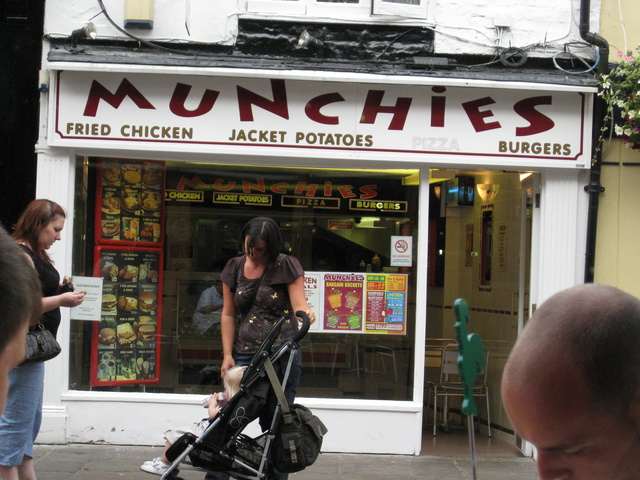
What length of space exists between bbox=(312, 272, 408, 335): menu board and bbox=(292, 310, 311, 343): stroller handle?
2189 millimetres

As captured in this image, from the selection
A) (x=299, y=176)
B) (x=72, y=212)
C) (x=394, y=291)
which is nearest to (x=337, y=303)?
(x=394, y=291)

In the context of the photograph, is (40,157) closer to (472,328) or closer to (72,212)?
(72,212)

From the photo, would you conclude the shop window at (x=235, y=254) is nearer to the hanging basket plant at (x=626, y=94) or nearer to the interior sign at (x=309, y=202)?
the interior sign at (x=309, y=202)

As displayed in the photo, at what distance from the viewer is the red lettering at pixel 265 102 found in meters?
7.20

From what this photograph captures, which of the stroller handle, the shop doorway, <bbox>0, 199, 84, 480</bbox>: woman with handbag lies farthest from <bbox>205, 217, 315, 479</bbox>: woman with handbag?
the shop doorway

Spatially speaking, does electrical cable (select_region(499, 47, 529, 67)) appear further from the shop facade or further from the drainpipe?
the drainpipe

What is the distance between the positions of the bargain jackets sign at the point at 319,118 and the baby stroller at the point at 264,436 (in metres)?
2.63

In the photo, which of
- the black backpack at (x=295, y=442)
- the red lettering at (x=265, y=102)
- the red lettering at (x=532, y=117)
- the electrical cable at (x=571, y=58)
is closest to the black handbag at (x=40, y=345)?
the black backpack at (x=295, y=442)

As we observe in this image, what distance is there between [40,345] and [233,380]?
1205 millimetres

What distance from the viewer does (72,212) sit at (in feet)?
24.1

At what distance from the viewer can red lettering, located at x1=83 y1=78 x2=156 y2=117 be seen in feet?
23.5

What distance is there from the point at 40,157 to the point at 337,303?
9.82ft

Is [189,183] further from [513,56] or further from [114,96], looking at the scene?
[513,56]

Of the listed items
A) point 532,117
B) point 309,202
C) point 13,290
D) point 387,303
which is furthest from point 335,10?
point 13,290
